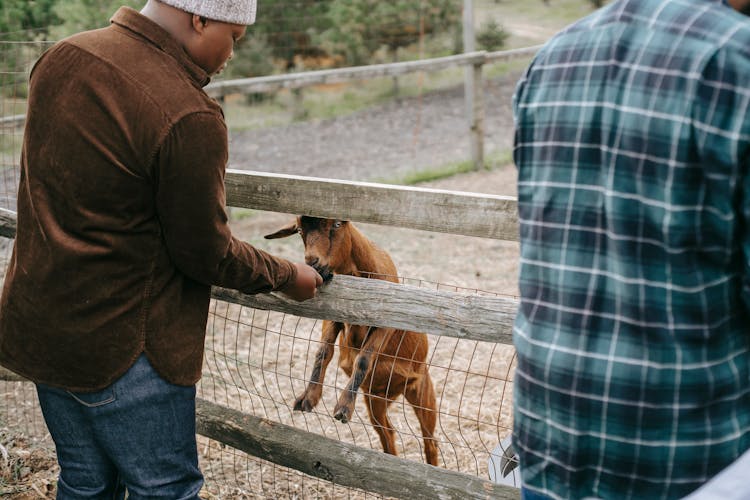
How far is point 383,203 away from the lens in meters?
3.00

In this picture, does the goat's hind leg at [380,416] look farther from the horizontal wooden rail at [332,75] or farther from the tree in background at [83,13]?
the tree in background at [83,13]

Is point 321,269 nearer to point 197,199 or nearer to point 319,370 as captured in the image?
point 319,370

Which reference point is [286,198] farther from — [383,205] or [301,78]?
[301,78]

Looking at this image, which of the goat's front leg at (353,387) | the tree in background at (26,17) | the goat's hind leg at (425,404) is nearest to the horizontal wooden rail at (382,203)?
the goat's front leg at (353,387)

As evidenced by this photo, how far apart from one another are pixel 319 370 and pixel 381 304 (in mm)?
872

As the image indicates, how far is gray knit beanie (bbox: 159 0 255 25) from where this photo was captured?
6.88 feet

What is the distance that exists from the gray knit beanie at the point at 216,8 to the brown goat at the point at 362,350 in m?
1.21

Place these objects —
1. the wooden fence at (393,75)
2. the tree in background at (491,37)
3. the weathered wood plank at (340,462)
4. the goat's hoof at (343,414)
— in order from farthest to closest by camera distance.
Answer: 1. the tree in background at (491,37)
2. the wooden fence at (393,75)
3. the goat's hoof at (343,414)
4. the weathered wood plank at (340,462)

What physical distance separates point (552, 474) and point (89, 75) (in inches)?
58.5

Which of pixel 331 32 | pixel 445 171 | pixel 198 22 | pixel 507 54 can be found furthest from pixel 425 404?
pixel 331 32

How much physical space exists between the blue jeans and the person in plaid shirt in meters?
1.15

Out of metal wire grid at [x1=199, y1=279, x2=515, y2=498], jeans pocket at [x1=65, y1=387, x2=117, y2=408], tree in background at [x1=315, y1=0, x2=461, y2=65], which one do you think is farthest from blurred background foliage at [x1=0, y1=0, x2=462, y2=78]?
jeans pocket at [x1=65, y1=387, x2=117, y2=408]

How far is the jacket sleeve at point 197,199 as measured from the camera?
1.99 metres

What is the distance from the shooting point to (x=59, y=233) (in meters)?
2.09
